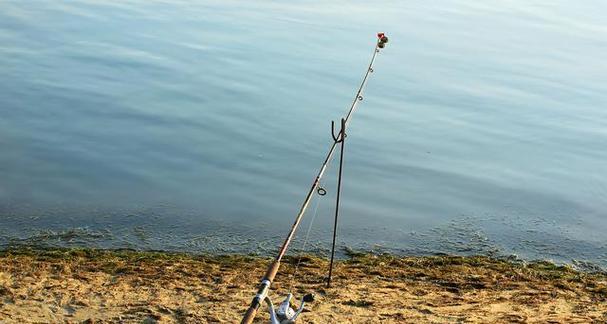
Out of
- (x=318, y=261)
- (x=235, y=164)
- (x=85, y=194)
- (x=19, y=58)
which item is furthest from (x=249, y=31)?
(x=318, y=261)

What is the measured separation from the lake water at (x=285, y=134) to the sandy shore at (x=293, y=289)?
0.87 metres

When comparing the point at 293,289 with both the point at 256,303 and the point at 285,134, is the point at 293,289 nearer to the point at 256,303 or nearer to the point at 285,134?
the point at 256,303

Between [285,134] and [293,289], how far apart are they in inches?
267

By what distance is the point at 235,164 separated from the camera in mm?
13000

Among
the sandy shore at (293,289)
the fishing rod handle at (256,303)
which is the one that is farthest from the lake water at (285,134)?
the fishing rod handle at (256,303)

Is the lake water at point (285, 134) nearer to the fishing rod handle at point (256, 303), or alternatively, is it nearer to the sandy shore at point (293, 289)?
the sandy shore at point (293, 289)

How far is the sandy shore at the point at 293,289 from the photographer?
718cm

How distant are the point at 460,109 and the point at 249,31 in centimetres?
854

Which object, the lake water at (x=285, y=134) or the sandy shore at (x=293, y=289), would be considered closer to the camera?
the sandy shore at (x=293, y=289)

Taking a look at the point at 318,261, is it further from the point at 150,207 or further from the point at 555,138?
the point at 555,138

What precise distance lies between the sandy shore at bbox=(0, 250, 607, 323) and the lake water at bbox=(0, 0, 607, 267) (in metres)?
0.87

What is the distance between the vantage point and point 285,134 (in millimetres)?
14531

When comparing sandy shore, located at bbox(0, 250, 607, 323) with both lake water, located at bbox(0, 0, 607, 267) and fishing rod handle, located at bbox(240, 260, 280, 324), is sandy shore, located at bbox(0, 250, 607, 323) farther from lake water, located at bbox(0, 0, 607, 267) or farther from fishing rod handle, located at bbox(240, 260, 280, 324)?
fishing rod handle, located at bbox(240, 260, 280, 324)

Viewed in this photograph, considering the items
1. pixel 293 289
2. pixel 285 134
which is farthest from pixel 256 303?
pixel 285 134
